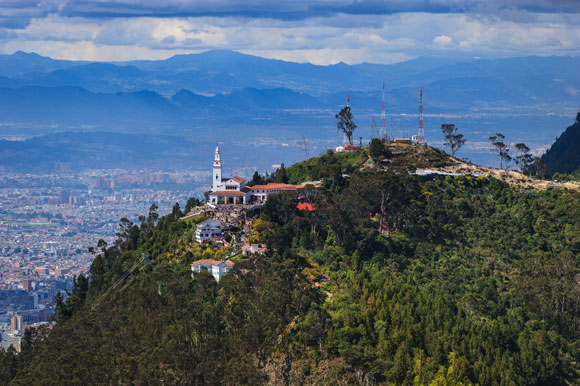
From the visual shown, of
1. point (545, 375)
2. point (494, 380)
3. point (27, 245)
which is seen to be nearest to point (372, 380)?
point (494, 380)

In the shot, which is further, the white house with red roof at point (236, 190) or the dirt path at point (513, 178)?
the dirt path at point (513, 178)

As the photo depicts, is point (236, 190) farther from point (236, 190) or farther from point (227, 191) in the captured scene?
point (227, 191)

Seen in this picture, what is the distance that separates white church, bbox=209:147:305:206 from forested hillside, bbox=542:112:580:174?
59.1m

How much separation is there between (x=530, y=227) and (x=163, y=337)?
33.2 metres

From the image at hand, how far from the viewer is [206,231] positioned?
55656 mm

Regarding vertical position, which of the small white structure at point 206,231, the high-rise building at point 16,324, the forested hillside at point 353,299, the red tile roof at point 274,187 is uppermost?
the red tile roof at point 274,187

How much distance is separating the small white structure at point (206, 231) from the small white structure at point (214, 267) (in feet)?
17.9

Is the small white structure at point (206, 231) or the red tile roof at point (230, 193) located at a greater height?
the red tile roof at point (230, 193)

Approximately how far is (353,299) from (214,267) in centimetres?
1125

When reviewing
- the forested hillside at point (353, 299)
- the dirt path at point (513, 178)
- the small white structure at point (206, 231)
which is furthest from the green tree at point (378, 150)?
the small white structure at point (206, 231)

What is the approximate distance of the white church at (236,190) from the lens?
6297 cm

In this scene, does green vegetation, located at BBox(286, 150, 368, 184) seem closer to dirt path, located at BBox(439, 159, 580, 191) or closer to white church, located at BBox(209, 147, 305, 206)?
white church, located at BBox(209, 147, 305, 206)

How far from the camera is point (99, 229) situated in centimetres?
15888

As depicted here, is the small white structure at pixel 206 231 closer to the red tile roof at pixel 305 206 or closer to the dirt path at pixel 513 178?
the red tile roof at pixel 305 206
